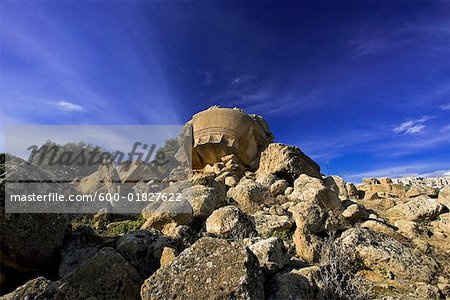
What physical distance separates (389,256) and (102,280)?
3932 mm

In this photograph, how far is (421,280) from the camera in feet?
14.1

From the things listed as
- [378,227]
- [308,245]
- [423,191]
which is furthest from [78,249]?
[423,191]

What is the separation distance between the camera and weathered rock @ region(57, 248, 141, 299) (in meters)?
3.34

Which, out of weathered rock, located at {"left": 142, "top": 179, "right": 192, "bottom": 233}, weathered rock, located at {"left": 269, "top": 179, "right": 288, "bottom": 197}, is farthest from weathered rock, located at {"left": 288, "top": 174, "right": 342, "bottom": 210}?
weathered rock, located at {"left": 142, "top": 179, "right": 192, "bottom": 233}

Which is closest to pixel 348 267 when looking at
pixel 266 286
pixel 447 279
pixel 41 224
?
pixel 447 279

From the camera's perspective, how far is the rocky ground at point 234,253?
3.22 metres

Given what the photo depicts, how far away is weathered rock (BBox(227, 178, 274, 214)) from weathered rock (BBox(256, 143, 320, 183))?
2.65 metres

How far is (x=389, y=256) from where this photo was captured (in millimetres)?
4598

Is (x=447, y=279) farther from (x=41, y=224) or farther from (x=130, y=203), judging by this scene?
(x=130, y=203)

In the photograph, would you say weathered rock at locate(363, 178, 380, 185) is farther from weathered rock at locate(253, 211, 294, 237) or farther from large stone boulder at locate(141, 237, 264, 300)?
large stone boulder at locate(141, 237, 264, 300)

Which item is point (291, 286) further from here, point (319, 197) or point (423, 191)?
point (423, 191)

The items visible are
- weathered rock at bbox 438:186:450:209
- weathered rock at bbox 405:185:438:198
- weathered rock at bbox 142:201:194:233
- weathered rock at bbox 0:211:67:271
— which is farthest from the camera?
weathered rock at bbox 405:185:438:198

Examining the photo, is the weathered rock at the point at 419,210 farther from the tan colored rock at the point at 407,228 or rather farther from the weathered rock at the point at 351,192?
the weathered rock at the point at 351,192

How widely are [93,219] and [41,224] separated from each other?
3.01 m
